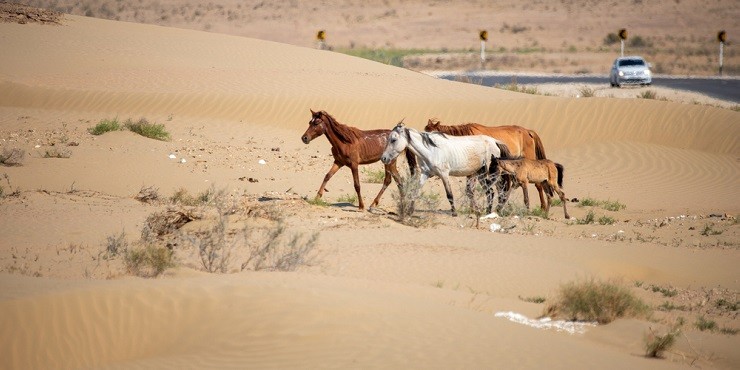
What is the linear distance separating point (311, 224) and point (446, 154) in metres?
2.71

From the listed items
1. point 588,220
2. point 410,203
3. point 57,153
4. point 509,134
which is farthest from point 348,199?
point 57,153

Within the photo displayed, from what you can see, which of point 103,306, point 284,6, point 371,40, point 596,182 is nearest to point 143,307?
point 103,306

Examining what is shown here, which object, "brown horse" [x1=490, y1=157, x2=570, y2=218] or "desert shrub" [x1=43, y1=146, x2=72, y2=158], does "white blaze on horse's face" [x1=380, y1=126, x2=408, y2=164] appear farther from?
"desert shrub" [x1=43, y1=146, x2=72, y2=158]

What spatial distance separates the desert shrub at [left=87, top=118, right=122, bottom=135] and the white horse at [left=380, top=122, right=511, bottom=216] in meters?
9.21

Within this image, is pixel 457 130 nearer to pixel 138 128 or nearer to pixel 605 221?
pixel 605 221

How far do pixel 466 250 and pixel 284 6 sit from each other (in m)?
70.0

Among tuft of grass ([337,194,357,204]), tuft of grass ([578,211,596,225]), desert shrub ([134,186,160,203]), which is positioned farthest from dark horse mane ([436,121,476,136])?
desert shrub ([134,186,160,203])

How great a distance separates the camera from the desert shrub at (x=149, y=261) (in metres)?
11.6

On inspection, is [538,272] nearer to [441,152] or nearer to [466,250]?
[466,250]

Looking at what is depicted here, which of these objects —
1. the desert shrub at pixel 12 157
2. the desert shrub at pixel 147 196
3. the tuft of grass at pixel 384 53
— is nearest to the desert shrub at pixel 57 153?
the desert shrub at pixel 12 157

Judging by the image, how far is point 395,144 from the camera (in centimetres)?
1700

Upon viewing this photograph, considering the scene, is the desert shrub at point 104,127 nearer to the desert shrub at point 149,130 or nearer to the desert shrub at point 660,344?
the desert shrub at point 149,130

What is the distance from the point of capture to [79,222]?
51.4 ft

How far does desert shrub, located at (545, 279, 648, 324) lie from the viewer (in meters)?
10.4
